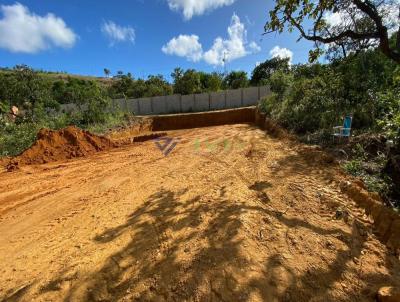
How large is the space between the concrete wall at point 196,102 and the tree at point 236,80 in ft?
47.7

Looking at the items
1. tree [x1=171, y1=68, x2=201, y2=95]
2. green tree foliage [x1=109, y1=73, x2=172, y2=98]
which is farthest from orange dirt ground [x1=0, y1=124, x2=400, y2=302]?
green tree foliage [x1=109, y1=73, x2=172, y2=98]

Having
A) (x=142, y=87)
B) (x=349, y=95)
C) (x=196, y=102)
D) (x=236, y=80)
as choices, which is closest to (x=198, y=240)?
(x=349, y=95)

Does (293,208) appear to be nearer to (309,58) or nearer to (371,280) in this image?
(371,280)

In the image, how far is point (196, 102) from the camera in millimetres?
24609

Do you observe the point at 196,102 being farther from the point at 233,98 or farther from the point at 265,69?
the point at 265,69

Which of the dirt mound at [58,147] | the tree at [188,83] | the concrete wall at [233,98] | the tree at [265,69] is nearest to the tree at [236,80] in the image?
the tree at [265,69]

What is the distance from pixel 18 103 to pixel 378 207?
24256 millimetres

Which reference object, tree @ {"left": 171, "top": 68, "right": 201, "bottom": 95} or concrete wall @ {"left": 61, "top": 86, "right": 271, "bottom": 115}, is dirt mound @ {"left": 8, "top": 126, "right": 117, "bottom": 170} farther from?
tree @ {"left": 171, "top": 68, "right": 201, "bottom": 95}

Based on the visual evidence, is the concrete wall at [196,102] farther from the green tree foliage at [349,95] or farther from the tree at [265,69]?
the tree at [265,69]

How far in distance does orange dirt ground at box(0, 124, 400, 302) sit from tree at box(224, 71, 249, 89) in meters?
33.5

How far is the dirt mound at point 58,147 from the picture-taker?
866 centimetres

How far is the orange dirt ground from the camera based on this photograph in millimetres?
2551

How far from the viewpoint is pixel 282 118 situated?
35.1ft

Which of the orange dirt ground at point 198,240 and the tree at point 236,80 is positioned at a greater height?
the tree at point 236,80
